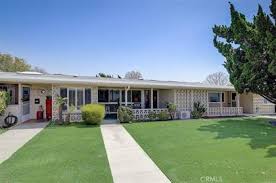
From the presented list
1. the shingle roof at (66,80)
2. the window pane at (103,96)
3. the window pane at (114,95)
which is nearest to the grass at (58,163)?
the shingle roof at (66,80)

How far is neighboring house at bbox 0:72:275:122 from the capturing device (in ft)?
52.9

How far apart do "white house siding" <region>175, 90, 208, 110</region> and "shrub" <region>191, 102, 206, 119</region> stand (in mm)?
487

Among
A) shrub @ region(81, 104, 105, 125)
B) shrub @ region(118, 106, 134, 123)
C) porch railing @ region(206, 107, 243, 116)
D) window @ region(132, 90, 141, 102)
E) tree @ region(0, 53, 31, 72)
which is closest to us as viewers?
shrub @ region(81, 104, 105, 125)

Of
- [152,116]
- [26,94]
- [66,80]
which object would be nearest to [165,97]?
[152,116]

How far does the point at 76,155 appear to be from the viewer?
25.3 feet

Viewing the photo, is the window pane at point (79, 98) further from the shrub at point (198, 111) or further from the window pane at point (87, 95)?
the shrub at point (198, 111)

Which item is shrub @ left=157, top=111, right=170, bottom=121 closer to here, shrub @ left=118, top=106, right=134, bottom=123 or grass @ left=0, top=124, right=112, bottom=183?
shrub @ left=118, top=106, right=134, bottom=123

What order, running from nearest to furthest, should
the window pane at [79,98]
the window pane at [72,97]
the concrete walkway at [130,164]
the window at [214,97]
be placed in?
the concrete walkway at [130,164] → the window pane at [72,97] → the window pane at [79,98] → the window at [214,97]

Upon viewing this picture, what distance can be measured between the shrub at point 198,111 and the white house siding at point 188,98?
19.2 inches

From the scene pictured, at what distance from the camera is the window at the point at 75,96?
17.3m

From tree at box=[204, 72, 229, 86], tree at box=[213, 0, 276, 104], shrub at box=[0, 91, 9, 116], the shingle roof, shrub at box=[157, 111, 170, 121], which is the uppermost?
tree at box=[204, 72, 229, 86]

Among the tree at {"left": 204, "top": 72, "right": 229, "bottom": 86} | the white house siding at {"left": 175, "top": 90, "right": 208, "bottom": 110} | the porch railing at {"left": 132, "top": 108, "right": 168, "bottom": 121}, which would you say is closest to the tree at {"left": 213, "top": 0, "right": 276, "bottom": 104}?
the white house siding at {"left": 175, "top": 90, "right": 208, "bottom": 110}

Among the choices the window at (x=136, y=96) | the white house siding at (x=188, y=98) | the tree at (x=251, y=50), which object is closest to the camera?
the tree at (x=251, y=50)

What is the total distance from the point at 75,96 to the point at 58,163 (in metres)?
11.3
